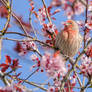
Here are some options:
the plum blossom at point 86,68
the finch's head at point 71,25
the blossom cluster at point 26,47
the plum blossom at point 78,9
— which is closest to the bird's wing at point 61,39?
the finch's head at point 71,25

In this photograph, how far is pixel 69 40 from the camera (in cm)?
686

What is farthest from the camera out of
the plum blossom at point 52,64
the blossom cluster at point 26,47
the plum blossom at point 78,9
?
the plum blossom at point 78,9

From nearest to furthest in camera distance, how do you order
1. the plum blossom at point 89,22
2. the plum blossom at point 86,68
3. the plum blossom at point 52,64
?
1. the plum blossom at point 52,64
2. the plum blossom at point 86,68
3. the plum blossom at point 89,22

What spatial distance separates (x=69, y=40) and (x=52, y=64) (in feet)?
10.0

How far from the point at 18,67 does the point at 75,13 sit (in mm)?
2106

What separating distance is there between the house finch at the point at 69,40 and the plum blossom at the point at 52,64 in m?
2.61

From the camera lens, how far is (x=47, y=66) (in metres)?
3.93

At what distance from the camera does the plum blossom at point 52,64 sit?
377cm

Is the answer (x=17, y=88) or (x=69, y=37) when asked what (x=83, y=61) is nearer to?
(x=17, y=88)

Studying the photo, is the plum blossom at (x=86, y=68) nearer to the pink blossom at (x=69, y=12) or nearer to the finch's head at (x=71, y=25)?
the pink blossom at (x=69, y=12)

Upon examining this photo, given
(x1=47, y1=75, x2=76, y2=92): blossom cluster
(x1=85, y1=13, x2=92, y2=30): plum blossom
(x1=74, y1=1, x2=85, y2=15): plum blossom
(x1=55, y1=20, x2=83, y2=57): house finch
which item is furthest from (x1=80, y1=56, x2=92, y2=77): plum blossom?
(x1=55, y1=20, x2=83, y2=57): house finch

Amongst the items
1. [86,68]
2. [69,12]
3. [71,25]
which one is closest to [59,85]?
[86,68]

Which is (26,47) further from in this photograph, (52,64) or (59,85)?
(52,64)

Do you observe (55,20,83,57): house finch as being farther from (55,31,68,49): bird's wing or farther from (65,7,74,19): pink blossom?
(65,7,74,19): pink blossom
